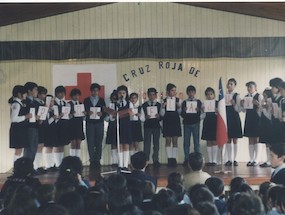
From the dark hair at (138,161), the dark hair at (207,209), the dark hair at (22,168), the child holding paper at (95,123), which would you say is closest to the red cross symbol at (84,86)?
the child holding paper at (95,123)

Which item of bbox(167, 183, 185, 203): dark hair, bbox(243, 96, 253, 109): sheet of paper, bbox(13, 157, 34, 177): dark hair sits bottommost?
bbox(167, 183, 185, 203): dark hair

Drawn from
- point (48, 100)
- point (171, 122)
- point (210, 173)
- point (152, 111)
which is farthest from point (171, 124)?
point (48, 100)

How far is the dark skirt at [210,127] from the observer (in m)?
10.1

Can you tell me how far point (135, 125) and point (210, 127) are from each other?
134 cm

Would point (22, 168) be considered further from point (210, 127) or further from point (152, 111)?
point (210, 127)

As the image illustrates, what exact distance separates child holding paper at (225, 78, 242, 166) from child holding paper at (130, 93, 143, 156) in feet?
5.12

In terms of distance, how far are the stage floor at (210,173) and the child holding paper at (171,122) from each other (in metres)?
0.27

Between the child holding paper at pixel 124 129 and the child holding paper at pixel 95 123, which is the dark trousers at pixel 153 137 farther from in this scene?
the child holding paper at pixel 95 123

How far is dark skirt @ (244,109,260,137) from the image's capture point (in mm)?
9836

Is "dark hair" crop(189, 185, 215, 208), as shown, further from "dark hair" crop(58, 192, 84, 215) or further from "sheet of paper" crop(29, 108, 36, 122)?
"sheet of paper" crop(29, 108, 36, 122)

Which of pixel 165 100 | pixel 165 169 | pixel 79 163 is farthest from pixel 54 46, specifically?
pixel 79 163

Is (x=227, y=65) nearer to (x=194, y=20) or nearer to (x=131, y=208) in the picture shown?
(x=194, y=20)

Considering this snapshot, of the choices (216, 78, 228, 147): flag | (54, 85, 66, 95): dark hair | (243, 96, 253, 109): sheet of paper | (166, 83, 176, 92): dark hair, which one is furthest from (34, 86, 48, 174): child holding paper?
(243, 96, 253, 109): sheet of paper

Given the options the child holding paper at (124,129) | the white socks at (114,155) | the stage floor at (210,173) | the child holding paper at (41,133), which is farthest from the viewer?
the white socks at (114,155)
